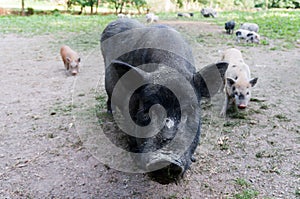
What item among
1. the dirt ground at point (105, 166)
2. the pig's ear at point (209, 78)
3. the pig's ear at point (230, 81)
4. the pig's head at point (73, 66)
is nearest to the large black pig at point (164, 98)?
the pig's ear at point (209, 78)

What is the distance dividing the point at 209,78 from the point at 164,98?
1.82 feet

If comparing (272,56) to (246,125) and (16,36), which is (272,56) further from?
(16,36)

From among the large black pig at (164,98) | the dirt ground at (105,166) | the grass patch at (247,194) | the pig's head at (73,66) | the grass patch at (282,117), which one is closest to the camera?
the large black pig at (164,98)

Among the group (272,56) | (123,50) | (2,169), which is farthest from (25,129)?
(272,56)

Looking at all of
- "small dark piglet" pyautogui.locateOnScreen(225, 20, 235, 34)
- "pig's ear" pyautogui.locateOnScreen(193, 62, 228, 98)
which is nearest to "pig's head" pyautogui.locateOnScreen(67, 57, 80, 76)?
"pig's ear" pyautogui.locateOnScreen(193, 62, 228, 98)

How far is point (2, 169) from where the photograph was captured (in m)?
3.18

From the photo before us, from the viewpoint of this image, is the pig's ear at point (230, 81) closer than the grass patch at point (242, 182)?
No

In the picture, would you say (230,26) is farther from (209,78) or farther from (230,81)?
(209,78)

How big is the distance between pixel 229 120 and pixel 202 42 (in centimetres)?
602

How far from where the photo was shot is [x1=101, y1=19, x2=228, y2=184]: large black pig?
6.49ft

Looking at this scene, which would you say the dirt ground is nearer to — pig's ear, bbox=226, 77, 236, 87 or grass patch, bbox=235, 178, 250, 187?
grass patch, bbox=235, 178, 250, 187

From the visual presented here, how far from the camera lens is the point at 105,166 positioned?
10.6 feet

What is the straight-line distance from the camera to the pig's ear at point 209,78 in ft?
8.20

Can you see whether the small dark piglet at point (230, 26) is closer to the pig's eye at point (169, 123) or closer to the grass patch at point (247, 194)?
the grass patch at point (247, 194)
